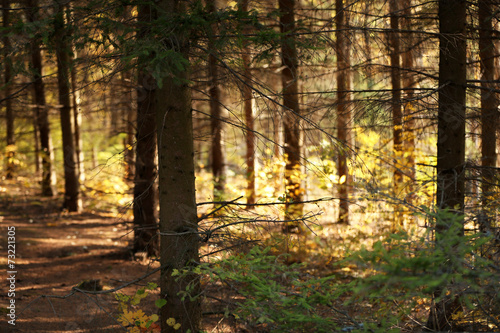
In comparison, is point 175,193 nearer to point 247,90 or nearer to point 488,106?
point 247,90

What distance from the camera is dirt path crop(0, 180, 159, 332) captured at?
19.5ft

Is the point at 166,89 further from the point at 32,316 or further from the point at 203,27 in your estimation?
the point at 32,316

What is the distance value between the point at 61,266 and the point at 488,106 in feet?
29.6

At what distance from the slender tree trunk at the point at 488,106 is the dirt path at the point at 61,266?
16.0 feet

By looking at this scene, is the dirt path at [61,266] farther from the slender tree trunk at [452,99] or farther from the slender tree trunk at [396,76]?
the slender tree trunk at [452,99]

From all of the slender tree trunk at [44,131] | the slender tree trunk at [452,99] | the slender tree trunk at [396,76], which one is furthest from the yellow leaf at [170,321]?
the slender tree trunk at [44,131]

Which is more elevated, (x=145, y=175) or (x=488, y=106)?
(x=488, y=106)

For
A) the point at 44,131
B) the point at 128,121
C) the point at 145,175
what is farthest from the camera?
the point at 44,131

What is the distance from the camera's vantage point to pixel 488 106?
690cm

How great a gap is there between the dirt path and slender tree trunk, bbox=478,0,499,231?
16.0ft

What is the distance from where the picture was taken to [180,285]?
14.7 ft

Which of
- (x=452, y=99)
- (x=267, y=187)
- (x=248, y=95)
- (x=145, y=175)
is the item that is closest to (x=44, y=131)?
(x=145, y=175)

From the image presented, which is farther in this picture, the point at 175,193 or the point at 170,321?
the point at 175,193

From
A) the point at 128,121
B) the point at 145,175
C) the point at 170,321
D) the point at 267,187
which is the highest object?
the point at 128,121
